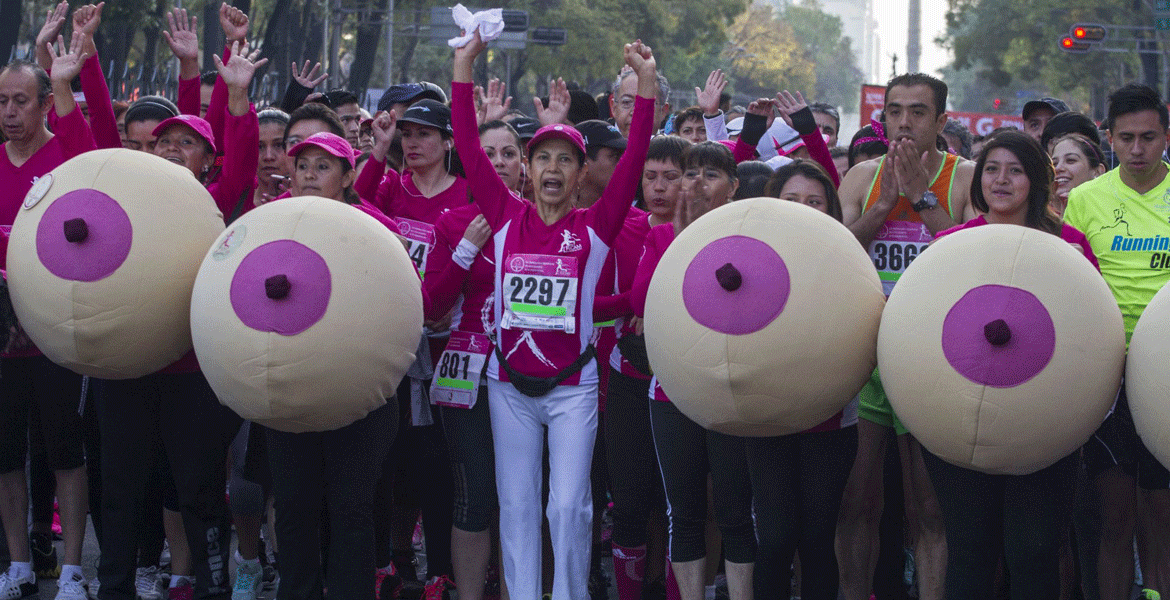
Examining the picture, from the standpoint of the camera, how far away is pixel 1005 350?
409 centimetres

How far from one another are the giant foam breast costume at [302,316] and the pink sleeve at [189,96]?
2.10 meters

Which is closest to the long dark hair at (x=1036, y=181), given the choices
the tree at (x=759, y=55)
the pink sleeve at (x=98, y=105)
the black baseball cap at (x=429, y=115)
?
the black baseball cap at (x=429, y=115)

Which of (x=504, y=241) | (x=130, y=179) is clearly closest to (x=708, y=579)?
(x=504, y=241)

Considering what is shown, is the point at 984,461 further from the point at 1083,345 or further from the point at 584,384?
the point at 584,384

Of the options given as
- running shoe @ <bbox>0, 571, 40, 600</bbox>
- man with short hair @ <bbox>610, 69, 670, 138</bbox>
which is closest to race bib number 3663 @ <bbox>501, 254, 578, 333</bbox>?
running shoe @ <bbox>0, 571, 40, 600</bbox>

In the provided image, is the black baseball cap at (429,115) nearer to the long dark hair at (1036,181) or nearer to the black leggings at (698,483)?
the black leggings at (698,483)

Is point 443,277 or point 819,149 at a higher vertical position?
point 819,149

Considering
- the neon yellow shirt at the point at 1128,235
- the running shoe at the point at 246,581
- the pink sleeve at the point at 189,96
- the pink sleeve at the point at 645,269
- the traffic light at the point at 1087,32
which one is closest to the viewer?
the pink sleeve at the point at 645,269

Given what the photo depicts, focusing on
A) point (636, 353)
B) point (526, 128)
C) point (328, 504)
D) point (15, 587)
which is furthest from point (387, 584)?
point (526, 128)

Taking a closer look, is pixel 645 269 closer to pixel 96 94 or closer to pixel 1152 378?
pixel 1152 378

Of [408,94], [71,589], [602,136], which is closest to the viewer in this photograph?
[71,589]

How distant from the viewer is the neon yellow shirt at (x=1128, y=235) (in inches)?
216

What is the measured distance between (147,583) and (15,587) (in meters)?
0.64

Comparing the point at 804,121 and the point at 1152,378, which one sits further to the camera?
the point at 804,121
